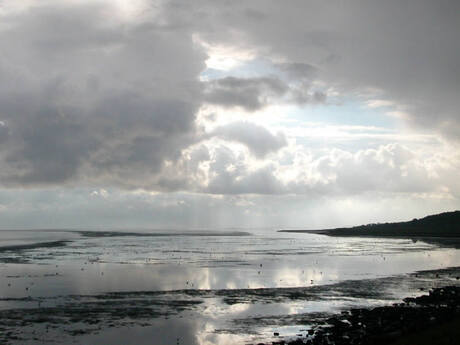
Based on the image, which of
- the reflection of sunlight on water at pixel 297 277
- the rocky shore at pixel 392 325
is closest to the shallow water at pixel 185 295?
the reflection of sunlight on water at pixel 297 277

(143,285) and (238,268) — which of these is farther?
(238,268)

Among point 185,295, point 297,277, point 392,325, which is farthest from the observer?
point 297,277

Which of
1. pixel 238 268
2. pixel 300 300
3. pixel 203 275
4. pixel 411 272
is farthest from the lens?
pixel 238 268

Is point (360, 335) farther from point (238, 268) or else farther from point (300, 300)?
point (238, 268)

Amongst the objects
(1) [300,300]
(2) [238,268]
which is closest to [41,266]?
(2) [238,268]

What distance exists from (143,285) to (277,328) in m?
23.8

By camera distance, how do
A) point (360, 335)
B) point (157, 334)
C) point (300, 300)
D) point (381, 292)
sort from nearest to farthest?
point (360, 335)
point (157, 334)
point (300, 300)
point (381, 292)

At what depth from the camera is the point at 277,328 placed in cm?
3431

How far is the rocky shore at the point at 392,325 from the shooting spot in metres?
28.8

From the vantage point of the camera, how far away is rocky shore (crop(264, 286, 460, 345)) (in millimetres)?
28781

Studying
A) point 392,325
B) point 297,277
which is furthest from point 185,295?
point 392,325

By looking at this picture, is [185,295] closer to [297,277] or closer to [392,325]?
[297,277]

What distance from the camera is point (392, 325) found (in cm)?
3250

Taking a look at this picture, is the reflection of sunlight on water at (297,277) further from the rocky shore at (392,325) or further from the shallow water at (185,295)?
the rocky shore at (392,325)
